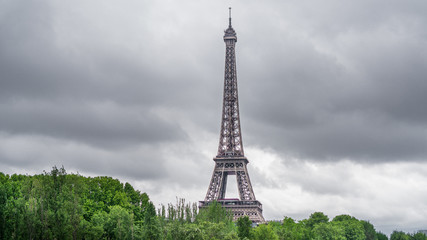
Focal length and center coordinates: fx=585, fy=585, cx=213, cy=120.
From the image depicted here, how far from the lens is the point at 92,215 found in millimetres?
96188

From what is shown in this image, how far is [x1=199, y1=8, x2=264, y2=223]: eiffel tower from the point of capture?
534 feet

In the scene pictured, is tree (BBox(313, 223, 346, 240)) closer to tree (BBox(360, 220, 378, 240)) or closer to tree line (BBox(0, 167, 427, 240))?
tree line (BBox(0, 167, 427, 240))

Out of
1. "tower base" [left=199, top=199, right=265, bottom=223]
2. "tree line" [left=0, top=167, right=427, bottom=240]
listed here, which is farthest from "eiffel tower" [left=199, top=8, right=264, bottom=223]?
"tree line" [left=0, top=167, right=427, bottom=240]

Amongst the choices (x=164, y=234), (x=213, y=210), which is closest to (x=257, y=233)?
(x=213, y=210)

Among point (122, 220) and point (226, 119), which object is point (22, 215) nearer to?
point (122, 220)

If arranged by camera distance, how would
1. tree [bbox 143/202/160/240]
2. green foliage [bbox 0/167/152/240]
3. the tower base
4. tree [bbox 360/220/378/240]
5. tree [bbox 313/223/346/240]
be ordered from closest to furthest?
green foliage [bbox 0/167/152/240] → tree [bbox 143/202/160/240] → tree [bbox 313/223/346/240] → tree [bbox 360/220/378/240] → the tower base

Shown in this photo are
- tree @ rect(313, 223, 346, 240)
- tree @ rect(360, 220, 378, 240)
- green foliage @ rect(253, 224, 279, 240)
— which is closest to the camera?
green foliage @ rect(253, 224, 279, 240)

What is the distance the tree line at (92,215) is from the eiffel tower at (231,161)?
161ft

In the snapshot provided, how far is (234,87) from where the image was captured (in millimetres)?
173500

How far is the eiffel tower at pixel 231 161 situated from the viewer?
6412 inches

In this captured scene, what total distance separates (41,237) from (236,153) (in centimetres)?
10099

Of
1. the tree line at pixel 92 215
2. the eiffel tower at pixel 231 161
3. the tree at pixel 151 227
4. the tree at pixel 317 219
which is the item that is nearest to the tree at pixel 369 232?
the tree at pixel 317 219

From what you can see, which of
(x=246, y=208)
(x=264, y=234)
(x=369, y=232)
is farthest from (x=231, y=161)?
(x=264, y=234)

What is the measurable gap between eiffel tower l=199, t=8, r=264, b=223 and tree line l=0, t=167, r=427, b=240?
49.1m
